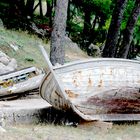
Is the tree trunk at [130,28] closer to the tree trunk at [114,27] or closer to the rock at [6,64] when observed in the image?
the tree trunk at [114,27]

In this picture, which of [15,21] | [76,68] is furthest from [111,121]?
[15,21]

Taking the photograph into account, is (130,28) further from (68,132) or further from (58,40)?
(68,132)

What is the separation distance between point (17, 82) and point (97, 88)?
4367 mm

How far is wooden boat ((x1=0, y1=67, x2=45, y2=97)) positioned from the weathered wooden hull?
3.13 meters

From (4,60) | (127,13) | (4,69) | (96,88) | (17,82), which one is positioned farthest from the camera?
(127,13)

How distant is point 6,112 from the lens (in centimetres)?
1074

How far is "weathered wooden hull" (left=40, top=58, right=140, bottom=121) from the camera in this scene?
10.5m

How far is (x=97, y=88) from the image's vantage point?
10992 mm

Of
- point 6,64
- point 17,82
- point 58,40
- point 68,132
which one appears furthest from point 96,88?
point 6,64

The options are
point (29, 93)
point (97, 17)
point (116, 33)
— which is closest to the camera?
point (29, 93)

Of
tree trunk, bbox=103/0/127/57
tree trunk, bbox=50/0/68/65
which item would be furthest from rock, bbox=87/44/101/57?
tree trunk, bbox=50/0/68/65

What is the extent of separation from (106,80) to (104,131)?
1.29m

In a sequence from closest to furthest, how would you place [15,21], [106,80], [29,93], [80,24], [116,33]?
[106,80], [29,93], [116,33], [15,21], [80,24]

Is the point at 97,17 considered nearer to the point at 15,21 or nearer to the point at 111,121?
the point at 15,21
